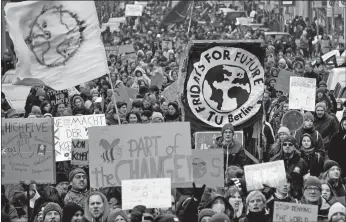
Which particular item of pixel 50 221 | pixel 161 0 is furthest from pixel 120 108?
pixel 161 0

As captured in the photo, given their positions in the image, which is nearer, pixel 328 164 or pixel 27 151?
pixel 328 164

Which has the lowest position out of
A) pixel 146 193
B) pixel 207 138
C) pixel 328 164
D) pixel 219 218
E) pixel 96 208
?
pixel 219 218

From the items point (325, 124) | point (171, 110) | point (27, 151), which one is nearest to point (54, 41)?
point (27, 151)

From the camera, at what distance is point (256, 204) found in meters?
12.2

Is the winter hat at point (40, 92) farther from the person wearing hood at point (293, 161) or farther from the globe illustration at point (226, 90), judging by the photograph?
the person wearing hood at point (293, 161)

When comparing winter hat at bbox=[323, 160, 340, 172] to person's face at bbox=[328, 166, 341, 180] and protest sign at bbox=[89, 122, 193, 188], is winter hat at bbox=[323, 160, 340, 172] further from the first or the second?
protest sign at bbox=[89, 122, 193, 188]

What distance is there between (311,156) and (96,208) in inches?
135

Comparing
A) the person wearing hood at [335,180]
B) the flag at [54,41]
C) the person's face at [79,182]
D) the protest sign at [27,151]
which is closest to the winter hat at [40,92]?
the protest sign at [27,151]

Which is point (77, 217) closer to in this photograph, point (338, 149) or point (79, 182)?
point (79, 182)

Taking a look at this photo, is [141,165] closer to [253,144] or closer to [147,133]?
[147,133]

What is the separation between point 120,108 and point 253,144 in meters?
4.18

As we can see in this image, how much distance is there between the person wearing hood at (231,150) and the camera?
14578mm

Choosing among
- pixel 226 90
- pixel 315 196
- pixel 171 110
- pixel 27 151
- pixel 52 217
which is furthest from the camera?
pixel 171 110

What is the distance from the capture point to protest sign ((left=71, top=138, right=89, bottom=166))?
14734 millimetres
